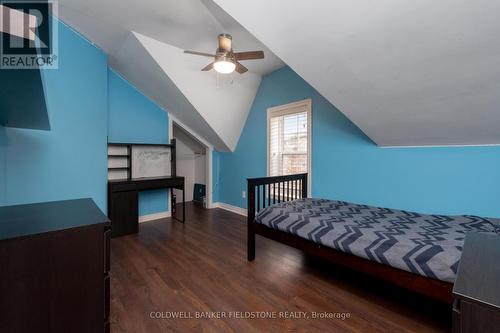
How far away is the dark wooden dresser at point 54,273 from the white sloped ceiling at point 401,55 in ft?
5.25

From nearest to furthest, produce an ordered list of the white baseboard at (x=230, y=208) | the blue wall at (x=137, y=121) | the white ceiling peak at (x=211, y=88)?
the white ceiling peak at (x=211, y=88) < the blue wall at (x=137, y=121) < the white baseboard at (x=230, y=208)

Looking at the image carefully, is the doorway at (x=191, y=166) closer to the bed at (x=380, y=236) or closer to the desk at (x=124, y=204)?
the desk at (x=124, y=204)

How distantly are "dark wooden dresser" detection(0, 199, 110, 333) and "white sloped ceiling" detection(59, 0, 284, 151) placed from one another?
6.68ft

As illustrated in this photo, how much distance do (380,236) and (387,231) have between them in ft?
0.42

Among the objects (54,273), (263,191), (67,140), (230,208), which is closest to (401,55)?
(263,191)

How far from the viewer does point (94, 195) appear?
2824 millimetres

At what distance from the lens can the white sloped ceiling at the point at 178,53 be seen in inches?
85.6

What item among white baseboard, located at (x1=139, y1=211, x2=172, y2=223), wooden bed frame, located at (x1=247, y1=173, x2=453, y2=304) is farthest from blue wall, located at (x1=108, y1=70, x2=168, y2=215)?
wooden bed frame, located at (x1=247, y1=173, x2=453, y2=304)

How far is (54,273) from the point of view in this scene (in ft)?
2.73

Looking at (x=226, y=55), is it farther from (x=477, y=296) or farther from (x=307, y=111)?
(x=477, y=296)

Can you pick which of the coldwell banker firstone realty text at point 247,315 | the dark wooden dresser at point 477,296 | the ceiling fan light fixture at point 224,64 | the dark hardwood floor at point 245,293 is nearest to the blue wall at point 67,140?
the dark hardwood floor at point 245,293

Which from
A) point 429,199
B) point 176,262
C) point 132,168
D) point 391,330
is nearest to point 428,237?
point 391,330

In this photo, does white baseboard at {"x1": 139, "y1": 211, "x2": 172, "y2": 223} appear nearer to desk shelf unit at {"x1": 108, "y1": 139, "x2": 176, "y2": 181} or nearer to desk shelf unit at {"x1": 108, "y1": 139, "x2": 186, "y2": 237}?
desk shelf unit at {"x1": 108, "y1": 139, "x2": 186, "y2": 237}

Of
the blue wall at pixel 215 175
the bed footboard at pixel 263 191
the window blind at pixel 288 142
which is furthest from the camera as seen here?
the blue wall at pixel 215 175
